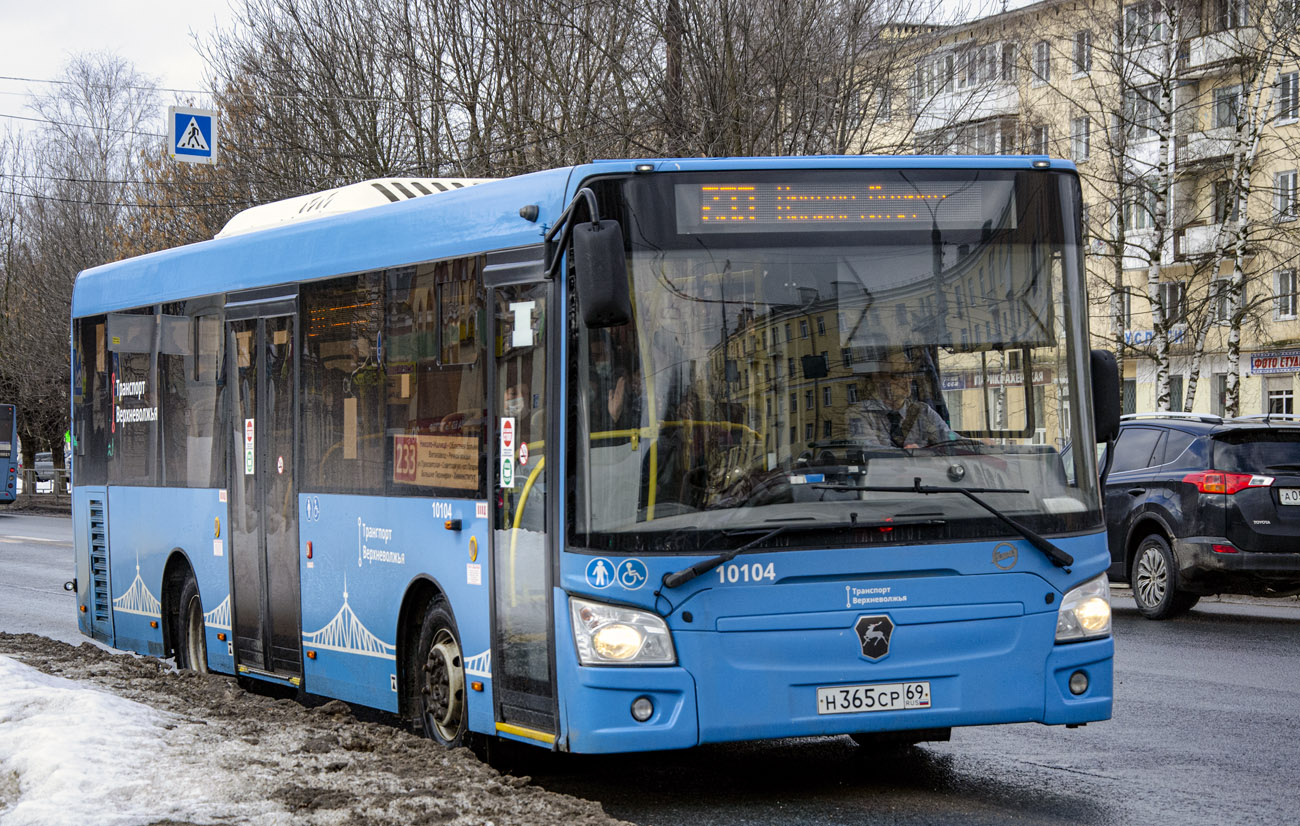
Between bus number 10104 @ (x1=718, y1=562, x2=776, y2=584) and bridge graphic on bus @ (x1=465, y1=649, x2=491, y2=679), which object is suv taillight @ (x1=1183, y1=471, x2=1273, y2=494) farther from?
bus number 10104 @ (x1=718, y1=562, x2=776, y2=584)

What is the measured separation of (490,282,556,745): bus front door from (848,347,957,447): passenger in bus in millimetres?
1356

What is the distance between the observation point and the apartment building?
27297mm

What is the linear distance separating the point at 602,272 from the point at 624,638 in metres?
1.47

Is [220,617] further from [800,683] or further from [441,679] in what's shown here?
[800,683]

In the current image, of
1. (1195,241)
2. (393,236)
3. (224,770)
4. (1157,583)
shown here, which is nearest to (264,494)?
(393,236)

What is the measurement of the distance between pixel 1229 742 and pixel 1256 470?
6.87m

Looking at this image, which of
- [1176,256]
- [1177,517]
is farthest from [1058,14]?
[1177,517]

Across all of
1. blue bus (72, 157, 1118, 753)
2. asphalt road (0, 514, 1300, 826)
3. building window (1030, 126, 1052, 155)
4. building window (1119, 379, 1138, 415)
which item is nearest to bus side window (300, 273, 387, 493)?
blue bus (72, 157, 1118, 753)

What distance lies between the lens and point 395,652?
8789mm

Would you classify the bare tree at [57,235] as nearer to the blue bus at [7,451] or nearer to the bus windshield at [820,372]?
the blue bus at [7,451]

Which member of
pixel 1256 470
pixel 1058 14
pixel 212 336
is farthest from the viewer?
pixel 1058 14

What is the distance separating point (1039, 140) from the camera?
46.7 metres

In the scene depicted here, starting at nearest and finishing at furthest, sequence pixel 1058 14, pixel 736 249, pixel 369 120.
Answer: pixel 736 249 → pixel 369 120 → pixel 1058 14

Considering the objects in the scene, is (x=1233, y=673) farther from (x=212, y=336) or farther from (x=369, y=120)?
(x=369, y=120)
